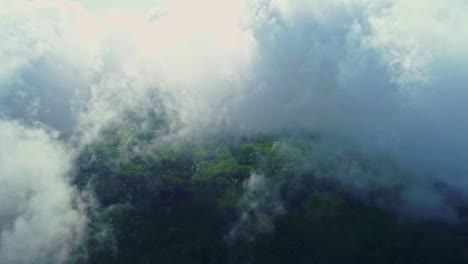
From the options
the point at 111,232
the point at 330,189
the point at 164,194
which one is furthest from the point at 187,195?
the point at 330,189

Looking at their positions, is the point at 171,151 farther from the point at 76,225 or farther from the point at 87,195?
the point at 76,225

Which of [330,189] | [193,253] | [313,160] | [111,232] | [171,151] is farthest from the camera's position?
[171,151]

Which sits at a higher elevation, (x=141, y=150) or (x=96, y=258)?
(x=141, y=150)

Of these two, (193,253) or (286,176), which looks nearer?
(193,253)

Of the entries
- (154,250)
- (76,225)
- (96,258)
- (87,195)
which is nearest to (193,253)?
(154,250)

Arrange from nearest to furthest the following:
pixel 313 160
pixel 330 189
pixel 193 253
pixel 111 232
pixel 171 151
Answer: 1. pixel 193 253
2. pixel 111 232
3. pixel 330 189
4. pixel 313 160
5. pixel 171 151

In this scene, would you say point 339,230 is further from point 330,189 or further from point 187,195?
point 187,195

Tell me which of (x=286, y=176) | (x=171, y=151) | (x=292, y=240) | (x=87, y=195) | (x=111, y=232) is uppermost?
(x=171, y=151)
